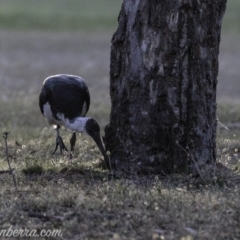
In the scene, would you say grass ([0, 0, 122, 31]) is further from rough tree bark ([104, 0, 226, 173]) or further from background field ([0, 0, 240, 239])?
rough tree bark ([104, 0, 226, 173])

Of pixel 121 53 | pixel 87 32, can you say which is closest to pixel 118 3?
pixel 87 32

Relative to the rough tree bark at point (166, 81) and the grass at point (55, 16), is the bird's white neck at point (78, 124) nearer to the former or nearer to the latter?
the rough tree bark at point (166, 81)

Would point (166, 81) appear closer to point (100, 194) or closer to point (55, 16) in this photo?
point (100, 194)

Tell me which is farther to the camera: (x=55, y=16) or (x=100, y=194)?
(x=55, y=16)

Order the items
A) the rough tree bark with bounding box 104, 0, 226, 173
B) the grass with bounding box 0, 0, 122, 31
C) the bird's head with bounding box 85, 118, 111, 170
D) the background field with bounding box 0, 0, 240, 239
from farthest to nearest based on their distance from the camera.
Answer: the grass with bounding box 0, 0, 122, 31 → the bird's head with bounding box 85, 118, 111, 170 → the rough tree bark with bounding box 104, 0, 226, 173 → the background field with bounding box 0, 0, 240, 239

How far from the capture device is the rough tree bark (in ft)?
24.7

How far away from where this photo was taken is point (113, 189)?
21.6 feet

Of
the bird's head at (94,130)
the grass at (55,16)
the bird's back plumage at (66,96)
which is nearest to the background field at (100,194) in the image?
the bird's head at (94,130)

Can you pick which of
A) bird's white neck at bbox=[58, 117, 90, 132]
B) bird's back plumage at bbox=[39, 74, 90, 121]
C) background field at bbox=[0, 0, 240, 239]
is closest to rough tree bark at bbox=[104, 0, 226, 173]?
background field at bbox=[0, 0, 240, 239]

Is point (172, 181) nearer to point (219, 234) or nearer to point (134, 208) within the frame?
point (134, 208)

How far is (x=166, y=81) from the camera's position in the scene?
757cm

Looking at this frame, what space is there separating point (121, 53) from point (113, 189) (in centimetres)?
170

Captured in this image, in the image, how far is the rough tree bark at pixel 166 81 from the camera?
7527 millimetres

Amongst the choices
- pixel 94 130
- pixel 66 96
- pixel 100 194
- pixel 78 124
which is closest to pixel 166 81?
pixel 94 130
